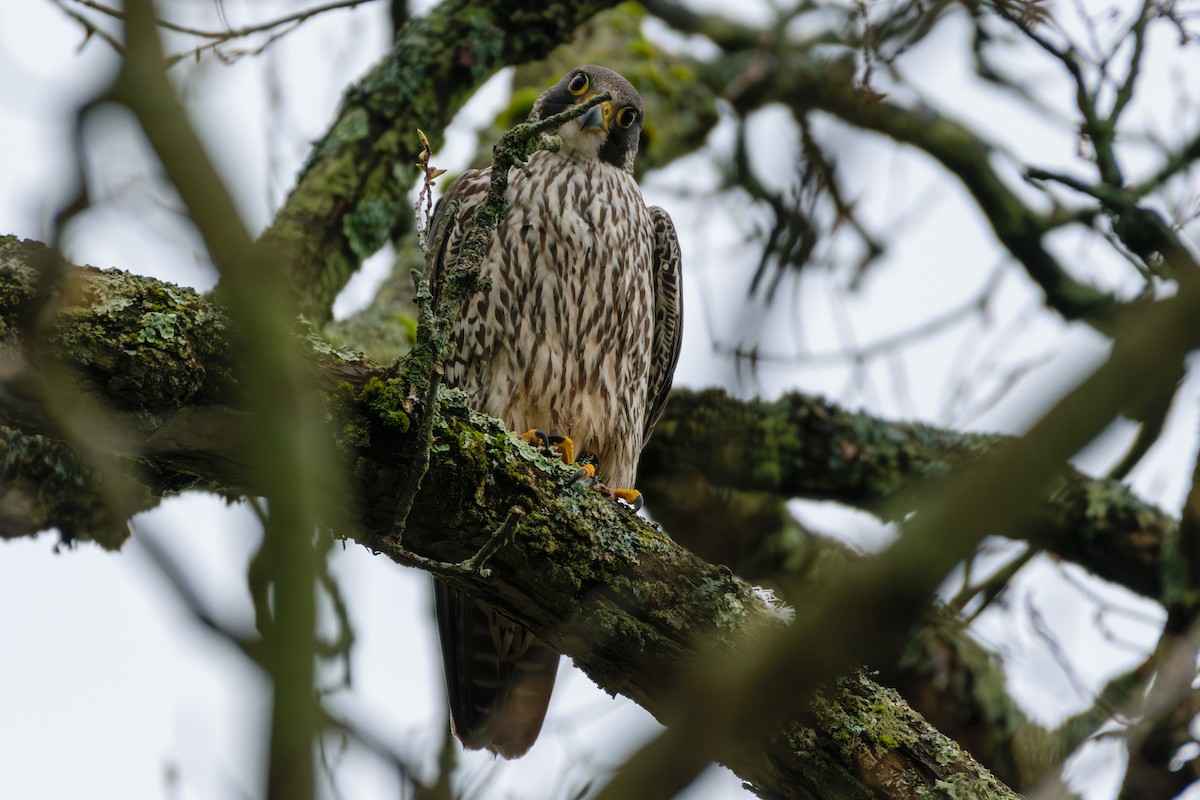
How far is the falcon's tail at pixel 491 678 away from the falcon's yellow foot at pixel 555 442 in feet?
1.87


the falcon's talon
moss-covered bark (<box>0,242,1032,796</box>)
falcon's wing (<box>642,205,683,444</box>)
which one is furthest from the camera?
falcon's wing (<box>642,205,683,444</box>)

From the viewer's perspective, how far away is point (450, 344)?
2.41 meters

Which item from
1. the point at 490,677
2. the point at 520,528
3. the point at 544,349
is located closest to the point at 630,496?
the point at 544,349

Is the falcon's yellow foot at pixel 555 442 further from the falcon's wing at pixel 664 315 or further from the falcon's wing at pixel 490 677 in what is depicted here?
the falcon's wing at pixel 664 315

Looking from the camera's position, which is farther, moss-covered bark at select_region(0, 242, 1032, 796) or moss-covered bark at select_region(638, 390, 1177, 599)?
moss-covered bark at select_region(638, 390, 1177, 599)

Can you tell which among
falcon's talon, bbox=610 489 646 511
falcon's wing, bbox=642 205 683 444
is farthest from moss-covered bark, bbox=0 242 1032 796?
falcon's wing, bbox=642 205 683 444

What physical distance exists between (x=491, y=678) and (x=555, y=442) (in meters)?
0.83

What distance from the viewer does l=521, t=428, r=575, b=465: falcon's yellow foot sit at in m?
3.76

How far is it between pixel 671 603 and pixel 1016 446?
5.18 ft

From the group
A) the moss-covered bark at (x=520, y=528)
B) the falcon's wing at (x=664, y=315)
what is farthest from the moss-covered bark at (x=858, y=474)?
the moss-covered bark at (x=520, y=528)

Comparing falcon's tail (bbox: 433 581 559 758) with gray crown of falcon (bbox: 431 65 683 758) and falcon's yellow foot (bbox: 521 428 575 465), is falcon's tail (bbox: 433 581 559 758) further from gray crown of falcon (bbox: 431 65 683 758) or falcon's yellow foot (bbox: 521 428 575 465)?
falcon's yellow foot (bbox: 521 428 575 465)

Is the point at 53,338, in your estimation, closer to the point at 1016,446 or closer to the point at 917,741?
the point at 1016,446

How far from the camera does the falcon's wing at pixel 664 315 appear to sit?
4.59m

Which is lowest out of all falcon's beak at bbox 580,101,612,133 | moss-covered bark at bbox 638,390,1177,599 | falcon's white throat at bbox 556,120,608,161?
moss-covered bark at bbox 638,390,1177,599
